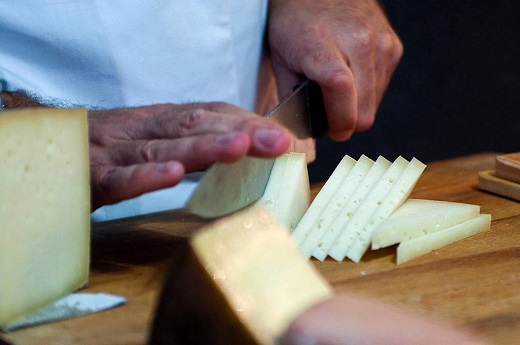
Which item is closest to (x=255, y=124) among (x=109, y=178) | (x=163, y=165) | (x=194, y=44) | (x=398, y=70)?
(x=163, y=165)

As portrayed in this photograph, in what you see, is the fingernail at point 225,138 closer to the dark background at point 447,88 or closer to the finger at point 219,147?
the finger at point 219,147

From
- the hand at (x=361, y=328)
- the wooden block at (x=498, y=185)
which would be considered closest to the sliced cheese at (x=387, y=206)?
the wooden block at (x=498, y=185)

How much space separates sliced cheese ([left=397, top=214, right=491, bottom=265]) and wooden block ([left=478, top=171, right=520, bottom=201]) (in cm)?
20

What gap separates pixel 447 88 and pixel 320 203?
207 cm

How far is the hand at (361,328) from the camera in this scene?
737mm

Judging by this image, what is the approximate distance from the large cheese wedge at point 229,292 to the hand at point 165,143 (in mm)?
217

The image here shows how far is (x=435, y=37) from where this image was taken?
10.8ft

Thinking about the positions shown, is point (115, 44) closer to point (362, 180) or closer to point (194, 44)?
point (194, 44)

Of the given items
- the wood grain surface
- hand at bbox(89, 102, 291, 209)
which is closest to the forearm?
hand at bbox(89, 102, 291, 209)

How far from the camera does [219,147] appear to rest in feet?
3.82

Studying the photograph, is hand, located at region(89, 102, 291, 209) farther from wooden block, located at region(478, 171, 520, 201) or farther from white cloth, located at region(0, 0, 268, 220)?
wooden block, located at region(478, 171, 520, 201)

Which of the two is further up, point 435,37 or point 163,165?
point 163,165

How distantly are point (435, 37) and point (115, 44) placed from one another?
75.0 inches

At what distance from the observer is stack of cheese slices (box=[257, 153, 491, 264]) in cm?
135
